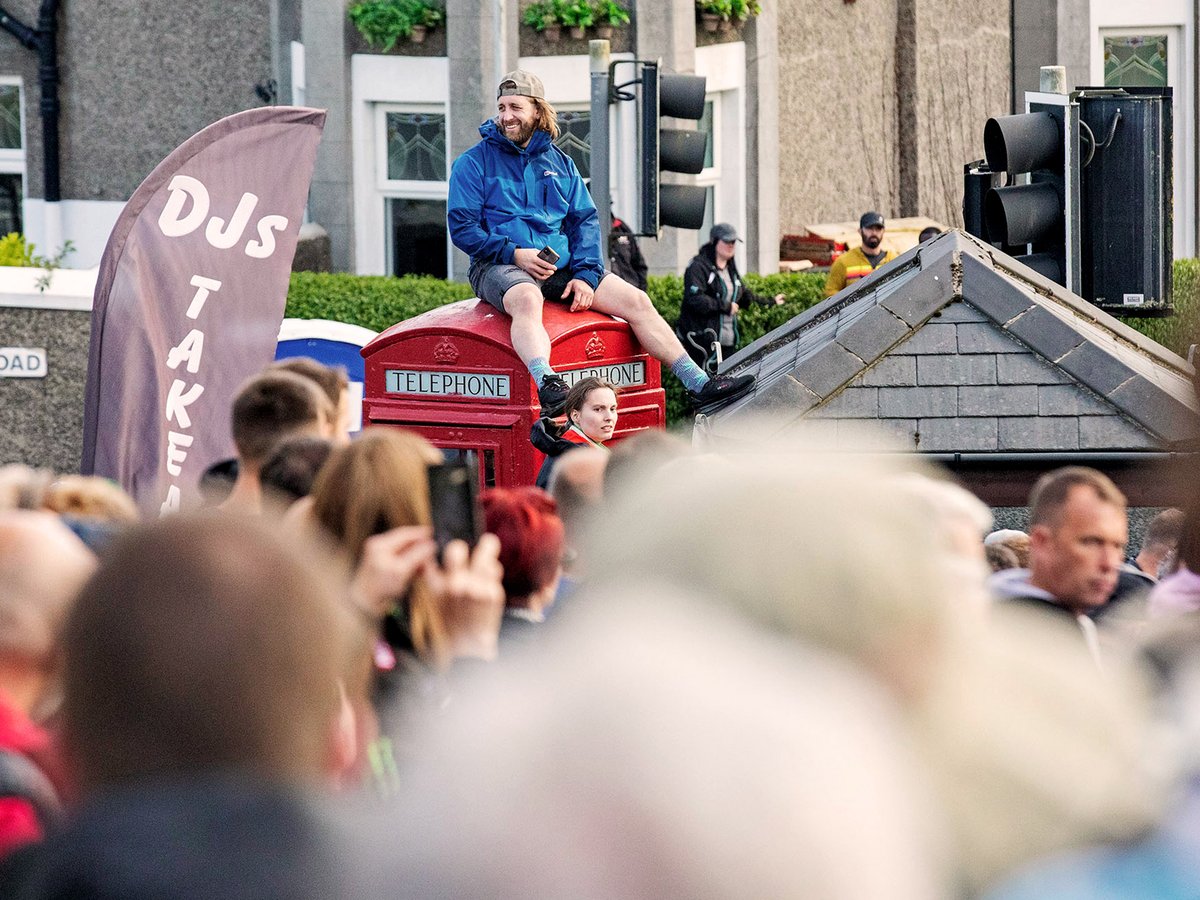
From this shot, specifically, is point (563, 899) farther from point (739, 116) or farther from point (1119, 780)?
point (739, 116)

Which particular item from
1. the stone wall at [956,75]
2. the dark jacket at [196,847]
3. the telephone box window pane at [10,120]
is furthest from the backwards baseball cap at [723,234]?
the dark jacket at [196,847]

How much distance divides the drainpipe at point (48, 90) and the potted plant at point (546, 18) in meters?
5.26

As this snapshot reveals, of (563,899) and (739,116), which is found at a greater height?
(739,116)

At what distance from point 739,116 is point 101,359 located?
1078 centimetres

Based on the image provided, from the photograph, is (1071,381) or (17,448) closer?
(1071,381)

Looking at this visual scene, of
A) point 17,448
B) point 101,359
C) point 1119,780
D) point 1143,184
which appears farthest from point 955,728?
point 17,448

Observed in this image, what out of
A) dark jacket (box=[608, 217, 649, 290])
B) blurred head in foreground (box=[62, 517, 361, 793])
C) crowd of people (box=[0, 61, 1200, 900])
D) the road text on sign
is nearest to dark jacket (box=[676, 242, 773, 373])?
dark jacket (box=[608, 217, 649, 290])

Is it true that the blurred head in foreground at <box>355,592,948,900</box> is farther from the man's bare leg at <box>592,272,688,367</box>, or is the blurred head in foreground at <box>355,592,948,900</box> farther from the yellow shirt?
the yellow shirt

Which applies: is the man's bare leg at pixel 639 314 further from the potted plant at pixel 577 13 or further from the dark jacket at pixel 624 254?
the potted plant at pixel 577 13

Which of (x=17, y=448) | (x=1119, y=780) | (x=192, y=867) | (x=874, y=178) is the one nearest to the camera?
(x=192, y=867)

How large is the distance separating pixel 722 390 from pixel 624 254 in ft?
17.2

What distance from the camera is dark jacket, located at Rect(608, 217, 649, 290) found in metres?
12.0

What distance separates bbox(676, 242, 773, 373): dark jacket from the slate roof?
5911 millimetres

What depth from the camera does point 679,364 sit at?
7262mm
